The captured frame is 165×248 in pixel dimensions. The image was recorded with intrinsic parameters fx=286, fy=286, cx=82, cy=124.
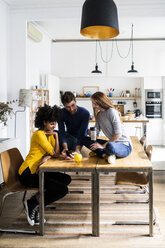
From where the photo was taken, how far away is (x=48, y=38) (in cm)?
801

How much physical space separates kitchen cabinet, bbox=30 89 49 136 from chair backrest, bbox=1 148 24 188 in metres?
3.08

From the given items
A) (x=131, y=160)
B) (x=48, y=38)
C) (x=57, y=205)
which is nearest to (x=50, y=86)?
(x=48, y=38)

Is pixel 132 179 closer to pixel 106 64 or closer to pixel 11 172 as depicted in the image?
pixel 11 172

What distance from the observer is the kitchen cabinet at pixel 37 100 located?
615cm

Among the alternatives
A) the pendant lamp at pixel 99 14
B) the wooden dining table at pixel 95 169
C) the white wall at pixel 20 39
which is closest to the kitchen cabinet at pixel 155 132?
the white wall at pixel 20 39

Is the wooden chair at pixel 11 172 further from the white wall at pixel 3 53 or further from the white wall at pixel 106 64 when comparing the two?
the white wall at pixel 106 64

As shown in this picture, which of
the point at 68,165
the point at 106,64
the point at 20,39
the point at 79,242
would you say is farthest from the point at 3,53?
the point at 106,64

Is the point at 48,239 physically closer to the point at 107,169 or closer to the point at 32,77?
the point at 107,169

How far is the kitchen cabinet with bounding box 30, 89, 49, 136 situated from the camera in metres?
6.15

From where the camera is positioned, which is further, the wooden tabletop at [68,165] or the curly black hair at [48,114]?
the curly black hair at [48,114]

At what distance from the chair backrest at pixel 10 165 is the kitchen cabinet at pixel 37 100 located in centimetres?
308

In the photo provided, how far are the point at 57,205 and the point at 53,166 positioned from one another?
41.8 inches

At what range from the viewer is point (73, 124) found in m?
3.81

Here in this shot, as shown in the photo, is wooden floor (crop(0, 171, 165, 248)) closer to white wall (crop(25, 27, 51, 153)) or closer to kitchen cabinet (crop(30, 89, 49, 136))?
kitchen cabinet (crop(30, 89, 49, 136))
